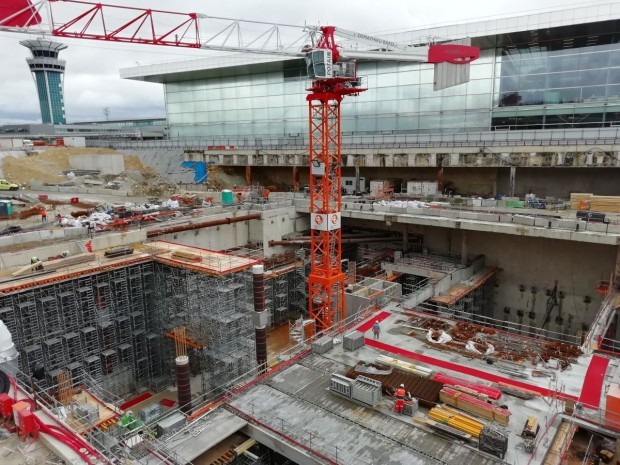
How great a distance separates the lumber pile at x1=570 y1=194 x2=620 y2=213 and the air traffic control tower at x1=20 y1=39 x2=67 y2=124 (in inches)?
6228

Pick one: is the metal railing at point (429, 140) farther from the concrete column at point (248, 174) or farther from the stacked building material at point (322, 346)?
the stacked building material at point (322, 346)

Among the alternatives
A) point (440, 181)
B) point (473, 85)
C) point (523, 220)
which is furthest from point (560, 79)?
point (523, 220)

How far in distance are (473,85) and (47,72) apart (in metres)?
145

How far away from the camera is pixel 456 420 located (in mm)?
15359

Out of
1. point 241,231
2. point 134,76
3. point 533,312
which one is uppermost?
point 134,76

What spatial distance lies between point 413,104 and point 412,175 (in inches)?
363

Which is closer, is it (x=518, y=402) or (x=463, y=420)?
(x=463, y=420)

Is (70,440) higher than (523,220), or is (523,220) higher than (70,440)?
(523,220)

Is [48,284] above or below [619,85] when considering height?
below

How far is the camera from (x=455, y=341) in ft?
70.5

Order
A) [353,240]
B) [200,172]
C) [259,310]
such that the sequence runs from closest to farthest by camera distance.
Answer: [259,310] → [353,240] → [200,172]

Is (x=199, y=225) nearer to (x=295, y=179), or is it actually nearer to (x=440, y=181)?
(x=295, y=179)

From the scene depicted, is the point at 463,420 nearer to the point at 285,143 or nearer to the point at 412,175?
the point at 412,175

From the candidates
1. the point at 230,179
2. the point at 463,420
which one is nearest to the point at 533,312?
the point at 463,420
